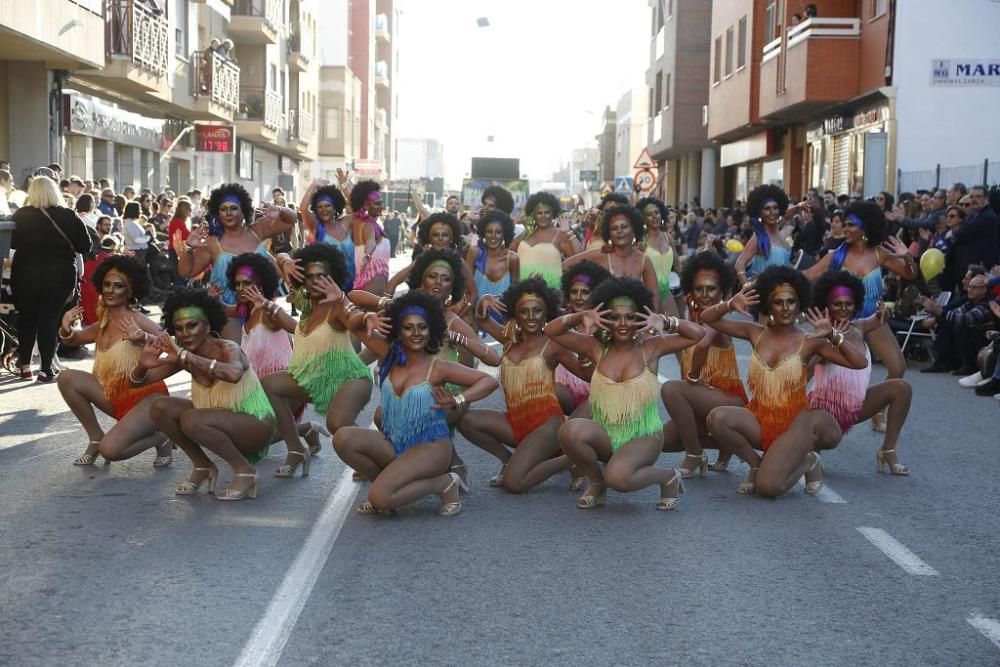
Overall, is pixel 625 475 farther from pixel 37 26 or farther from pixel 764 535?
pixel 37 26

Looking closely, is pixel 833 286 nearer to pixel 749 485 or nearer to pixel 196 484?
pixel 749 485

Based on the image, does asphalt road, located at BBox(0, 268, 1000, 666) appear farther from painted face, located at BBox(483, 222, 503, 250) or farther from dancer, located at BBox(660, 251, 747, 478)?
painted face, located at BBox(483, 222, 503, 250)

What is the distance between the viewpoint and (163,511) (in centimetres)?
826

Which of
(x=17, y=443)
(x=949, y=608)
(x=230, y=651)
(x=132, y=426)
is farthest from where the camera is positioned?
(x=17, y=443)

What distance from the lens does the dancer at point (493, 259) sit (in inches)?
514

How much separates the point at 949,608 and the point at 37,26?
1926 cm

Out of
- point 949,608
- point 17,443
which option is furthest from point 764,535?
point 17,443

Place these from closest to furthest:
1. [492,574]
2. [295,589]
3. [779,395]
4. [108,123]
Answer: [295,589]
[492,574]
[779,395]
[108,123]

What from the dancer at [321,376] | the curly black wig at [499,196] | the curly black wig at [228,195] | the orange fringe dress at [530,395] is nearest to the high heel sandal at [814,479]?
the orange fringe dress at [530,395]

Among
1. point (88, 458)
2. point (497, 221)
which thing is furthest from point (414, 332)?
point (497, 221)

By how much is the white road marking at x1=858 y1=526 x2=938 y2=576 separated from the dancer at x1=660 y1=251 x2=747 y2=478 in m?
1.75

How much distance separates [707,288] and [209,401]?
3510mm

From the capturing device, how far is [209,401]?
29.0 ft

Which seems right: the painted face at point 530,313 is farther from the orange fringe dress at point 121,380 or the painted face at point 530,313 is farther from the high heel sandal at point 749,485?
the orange fringe dress at point 121,380
